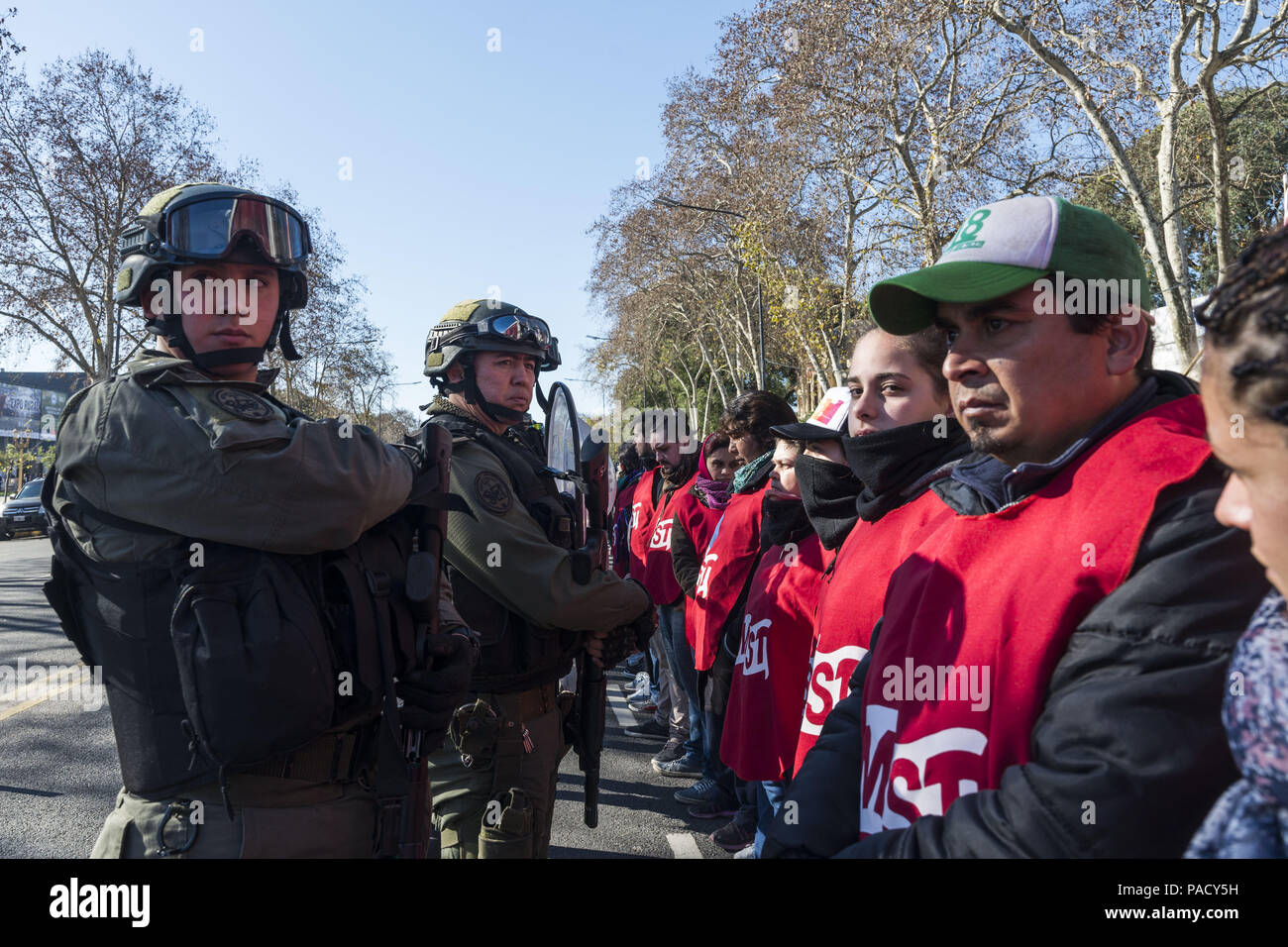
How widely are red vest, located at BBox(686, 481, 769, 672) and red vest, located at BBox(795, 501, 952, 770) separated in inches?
89.7

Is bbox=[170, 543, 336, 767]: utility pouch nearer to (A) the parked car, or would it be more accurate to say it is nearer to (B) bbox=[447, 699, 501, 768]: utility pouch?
(B) bbox=[447, 699, 501, 768]: utility pouch

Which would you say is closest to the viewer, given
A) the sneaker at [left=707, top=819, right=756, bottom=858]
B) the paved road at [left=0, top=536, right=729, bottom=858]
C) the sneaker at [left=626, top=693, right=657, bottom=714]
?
the paved road at [left=0, top=536, right=729, bottom=858]

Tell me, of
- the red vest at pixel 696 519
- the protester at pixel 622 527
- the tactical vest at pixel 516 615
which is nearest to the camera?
the tactical vest at pixel 516 615

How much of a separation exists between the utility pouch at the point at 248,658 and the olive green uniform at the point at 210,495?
76mm

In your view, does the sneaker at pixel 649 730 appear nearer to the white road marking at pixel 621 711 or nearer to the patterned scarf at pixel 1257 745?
the white road marking at pixel 621 711

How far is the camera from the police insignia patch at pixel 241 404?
75.0 inches

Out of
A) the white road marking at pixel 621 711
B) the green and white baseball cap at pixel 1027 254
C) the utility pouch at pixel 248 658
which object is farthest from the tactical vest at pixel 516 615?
the white road marking at pixel 621 711

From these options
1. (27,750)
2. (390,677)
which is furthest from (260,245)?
A: (27,750)

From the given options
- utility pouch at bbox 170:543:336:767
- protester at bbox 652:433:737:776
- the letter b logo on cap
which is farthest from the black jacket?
protester at bbox 652:433:737:776

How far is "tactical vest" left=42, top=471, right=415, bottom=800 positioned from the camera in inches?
69.1

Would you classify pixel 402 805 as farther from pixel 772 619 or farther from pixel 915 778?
pixel 772 619

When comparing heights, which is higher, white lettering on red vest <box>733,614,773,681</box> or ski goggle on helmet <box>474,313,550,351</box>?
ski goggle on helmet <box>474,313,550,351</box>

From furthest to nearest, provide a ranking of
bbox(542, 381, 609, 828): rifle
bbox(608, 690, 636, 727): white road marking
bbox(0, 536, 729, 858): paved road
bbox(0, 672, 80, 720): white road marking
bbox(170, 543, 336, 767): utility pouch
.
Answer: bbox(608, 690, 636, 727): white road marking < bbox(0, 672, 80, 720): white road marking < bbox(0, 536, 729, 858): paved road < bbox(542, 381, 609, 828): rifle < bbox(170, 543, 336, 767): utility pouch

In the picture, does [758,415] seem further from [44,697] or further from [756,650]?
[44,697]
